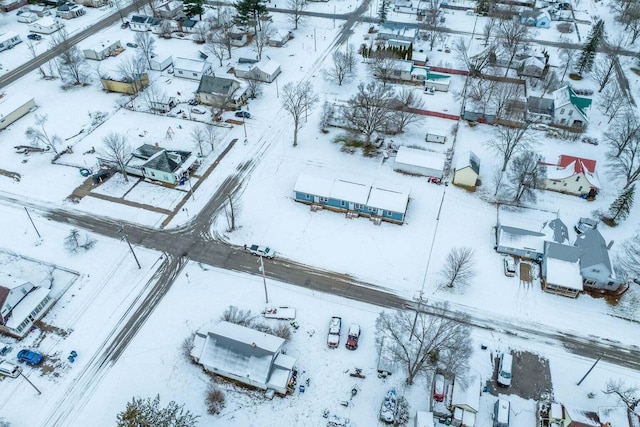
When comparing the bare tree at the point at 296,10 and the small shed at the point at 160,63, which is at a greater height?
the bare tree at the point at 296,10

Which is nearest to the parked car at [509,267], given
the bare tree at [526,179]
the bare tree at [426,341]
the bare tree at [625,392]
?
the bare tree at [426,341]

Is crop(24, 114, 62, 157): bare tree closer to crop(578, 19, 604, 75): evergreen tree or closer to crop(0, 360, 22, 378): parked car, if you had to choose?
crop(0, 360, 22, 378): parked car

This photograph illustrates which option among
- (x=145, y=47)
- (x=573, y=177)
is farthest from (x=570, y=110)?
(x=145, y=47)

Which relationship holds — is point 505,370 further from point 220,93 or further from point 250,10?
point 250,10

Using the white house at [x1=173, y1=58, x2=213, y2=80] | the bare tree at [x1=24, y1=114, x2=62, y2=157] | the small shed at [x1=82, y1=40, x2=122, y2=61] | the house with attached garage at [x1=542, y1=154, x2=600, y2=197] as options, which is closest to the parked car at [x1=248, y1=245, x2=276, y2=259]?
the bare tree at [x1=24, y1=114, x2=62, y2=157]

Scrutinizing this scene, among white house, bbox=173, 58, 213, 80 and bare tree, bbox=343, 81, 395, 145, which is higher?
bare tree, bbox=343, 81, 395, 145

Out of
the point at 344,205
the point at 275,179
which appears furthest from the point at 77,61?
the point at 344,205

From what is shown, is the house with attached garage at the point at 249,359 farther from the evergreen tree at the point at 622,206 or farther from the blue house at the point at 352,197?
the evergreen tree at the point at 622,206
